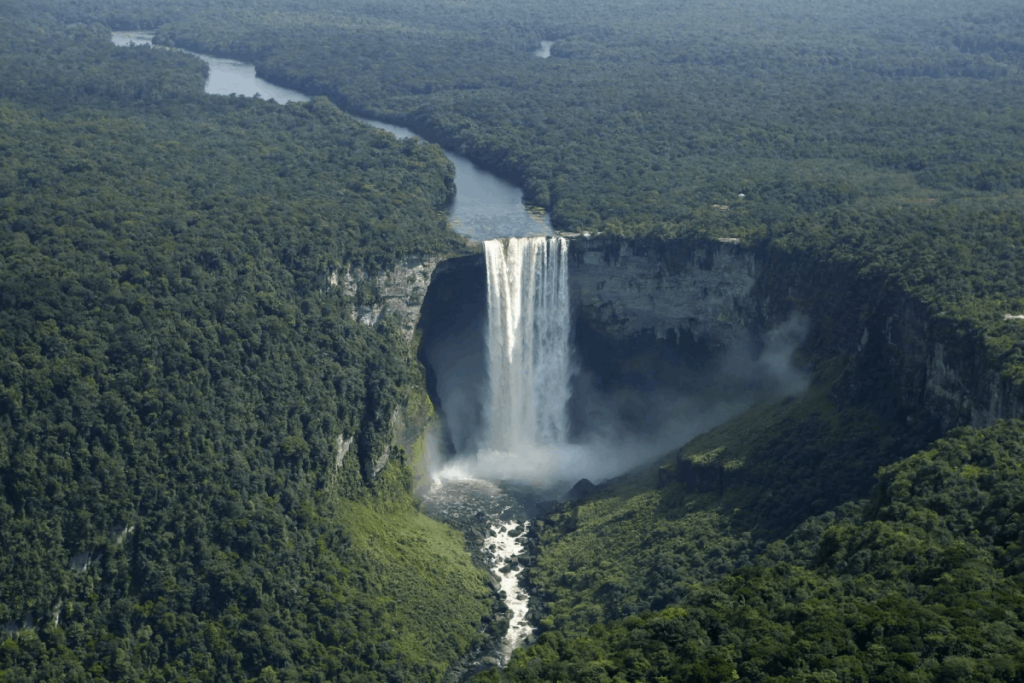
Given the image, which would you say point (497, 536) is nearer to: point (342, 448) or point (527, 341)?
point (342, 448)

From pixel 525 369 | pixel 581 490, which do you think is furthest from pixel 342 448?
pixel 525 369

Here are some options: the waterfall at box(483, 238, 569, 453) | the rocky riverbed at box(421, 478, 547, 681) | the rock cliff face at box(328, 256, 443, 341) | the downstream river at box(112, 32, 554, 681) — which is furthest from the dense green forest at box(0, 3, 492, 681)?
the waterfall at box(483, 238, 569, 453)

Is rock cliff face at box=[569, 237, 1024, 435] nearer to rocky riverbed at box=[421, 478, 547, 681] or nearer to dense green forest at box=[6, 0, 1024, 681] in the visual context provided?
dense green forest at box=[6, 0, 1024, 681]

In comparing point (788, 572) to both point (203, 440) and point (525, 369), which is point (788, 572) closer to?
point (203, 440)

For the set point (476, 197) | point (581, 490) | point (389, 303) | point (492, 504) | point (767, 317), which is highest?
point (476, 197)

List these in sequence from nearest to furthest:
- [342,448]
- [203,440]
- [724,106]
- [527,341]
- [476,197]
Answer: [203,440] < [342,448] < [527,341] < [476,197] < [724,106]

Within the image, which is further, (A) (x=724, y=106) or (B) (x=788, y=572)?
(A) (x=724, y=106)

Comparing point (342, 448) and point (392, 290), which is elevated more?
point (392, 290)

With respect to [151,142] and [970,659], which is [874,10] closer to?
[151,142]

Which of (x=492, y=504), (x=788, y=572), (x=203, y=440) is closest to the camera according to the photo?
(x=788, y=572)
